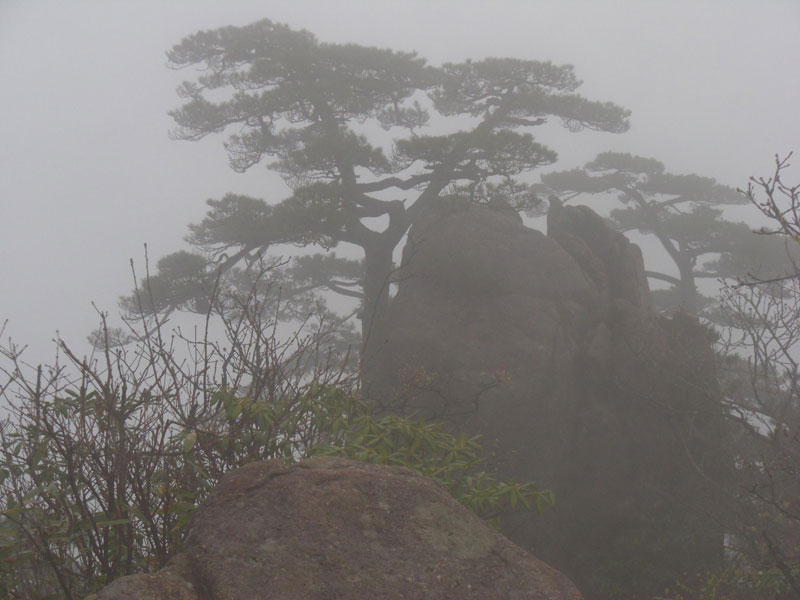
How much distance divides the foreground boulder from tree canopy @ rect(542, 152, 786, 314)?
11.5m

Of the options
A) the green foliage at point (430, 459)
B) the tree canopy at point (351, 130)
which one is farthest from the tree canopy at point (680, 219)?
the green foliage at point (430, 459)

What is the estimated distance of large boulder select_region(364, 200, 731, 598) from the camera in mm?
5949

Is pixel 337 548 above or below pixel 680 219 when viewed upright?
below

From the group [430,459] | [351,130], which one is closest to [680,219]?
[351,130]

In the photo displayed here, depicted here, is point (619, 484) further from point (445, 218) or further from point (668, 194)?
point (668, 194)

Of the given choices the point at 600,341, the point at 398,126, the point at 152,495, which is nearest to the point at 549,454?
the point at 600,341

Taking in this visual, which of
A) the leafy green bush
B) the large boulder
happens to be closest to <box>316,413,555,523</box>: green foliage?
the leafy green bush

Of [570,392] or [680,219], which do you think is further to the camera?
[680,219]

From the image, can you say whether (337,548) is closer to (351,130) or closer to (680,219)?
(351,130)

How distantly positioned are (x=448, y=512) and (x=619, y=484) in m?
4.96

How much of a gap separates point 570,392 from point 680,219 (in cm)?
789

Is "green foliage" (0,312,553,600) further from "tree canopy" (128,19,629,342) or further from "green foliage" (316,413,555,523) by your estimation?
"tree canopy" (128,19,629,342)

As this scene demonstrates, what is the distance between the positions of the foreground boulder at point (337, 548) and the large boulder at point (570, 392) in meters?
3.54

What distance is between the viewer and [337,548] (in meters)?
1.78
